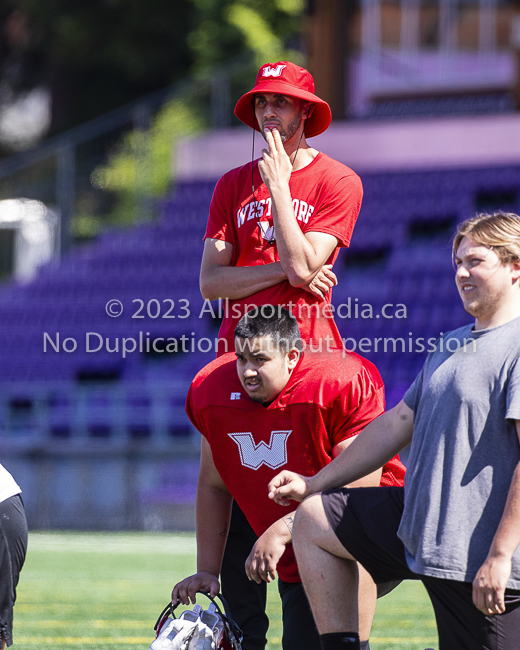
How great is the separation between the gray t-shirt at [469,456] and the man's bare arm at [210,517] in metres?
0.92

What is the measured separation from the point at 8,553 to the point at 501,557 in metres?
1.50

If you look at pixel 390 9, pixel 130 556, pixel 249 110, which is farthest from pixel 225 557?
pixel 390 9

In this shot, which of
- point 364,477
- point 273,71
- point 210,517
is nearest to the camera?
point 364,477

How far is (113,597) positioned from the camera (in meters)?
5.70

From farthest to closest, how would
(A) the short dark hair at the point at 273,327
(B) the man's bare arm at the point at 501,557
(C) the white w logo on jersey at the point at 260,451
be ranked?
(C) the white w logo on jersey at the point at 260,451 → (A) the short dark hair at the point at 273,327 → (B) the man's bare arm at the point at 501,557

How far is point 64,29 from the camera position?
23.2 m

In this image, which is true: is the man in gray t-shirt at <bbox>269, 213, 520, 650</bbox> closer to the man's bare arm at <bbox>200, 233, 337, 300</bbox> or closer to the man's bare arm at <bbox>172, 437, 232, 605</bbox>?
the man's bare arm at <bbox>172, 437, 232, 605</bbox>

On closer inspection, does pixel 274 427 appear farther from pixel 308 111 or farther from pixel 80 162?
pixel 80 162

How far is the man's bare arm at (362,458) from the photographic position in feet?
8.34

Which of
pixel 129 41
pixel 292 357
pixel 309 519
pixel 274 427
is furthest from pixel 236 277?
pixel 129 41

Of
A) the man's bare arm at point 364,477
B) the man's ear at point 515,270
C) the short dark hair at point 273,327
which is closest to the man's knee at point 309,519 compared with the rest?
the man's bare arm at point 364,477

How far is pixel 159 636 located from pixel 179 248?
12468mm

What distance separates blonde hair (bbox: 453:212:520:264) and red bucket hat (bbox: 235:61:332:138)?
0.95 metres

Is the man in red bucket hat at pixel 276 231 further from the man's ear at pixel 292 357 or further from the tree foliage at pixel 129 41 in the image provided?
the tree foliage at pixel 129 41
